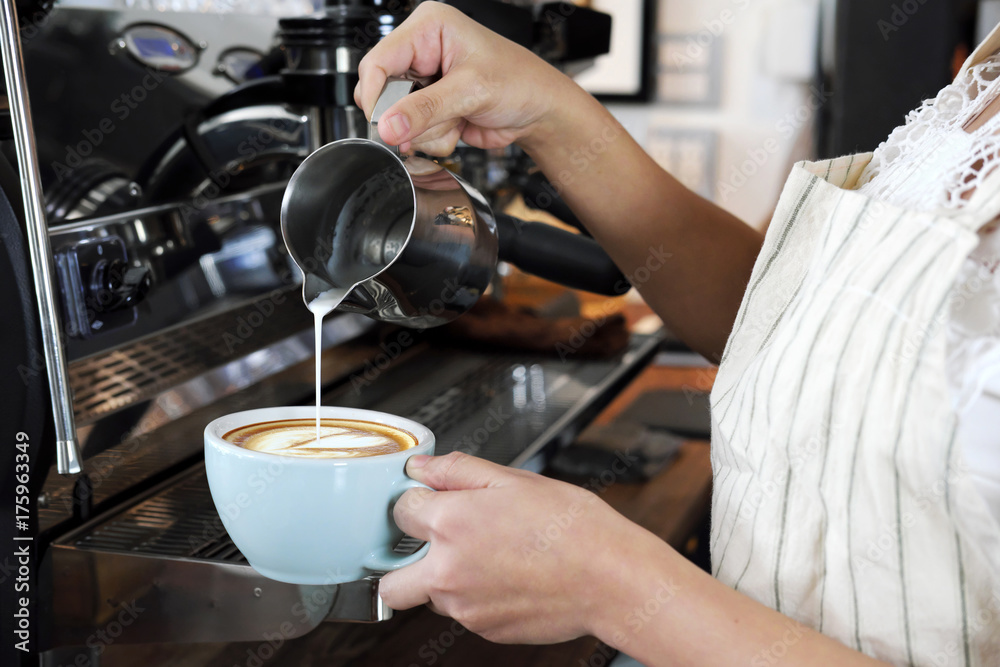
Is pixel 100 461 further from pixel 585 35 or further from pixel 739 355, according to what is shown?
pixel 585 35

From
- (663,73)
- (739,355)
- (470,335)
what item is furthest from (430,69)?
(663,73)

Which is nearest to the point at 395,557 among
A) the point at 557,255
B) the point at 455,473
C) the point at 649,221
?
the point at 455,473

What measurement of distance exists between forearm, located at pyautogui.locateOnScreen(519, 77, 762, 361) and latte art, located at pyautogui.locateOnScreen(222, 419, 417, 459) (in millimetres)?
314

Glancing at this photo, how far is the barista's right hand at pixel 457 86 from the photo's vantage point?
22.0 inches

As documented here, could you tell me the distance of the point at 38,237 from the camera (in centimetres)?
44

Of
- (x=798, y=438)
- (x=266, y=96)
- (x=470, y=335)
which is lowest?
(x=470, y=335)

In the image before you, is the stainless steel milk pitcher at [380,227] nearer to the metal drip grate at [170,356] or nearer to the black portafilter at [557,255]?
the black portafilter at [557,255]

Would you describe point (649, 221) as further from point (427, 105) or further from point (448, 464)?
point (448, 464)

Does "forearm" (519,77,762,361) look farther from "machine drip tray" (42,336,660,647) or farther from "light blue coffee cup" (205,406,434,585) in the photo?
"light blue coffee cup" (205,406,434,585)

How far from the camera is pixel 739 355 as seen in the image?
1.92ft

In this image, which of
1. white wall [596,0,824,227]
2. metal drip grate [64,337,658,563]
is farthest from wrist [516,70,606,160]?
white wall [596,0,824,227]

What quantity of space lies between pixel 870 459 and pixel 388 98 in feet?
1.14

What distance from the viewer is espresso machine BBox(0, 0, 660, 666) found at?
0.50 metres

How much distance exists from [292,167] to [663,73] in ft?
5.35
